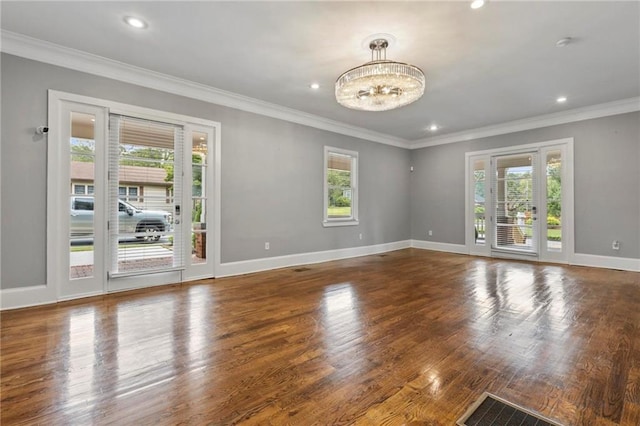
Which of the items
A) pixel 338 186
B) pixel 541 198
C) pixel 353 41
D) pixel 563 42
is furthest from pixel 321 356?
pixel 541 198

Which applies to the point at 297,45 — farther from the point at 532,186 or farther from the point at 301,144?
the point at 532,186

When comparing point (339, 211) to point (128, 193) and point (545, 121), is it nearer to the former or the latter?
point (128, 193)

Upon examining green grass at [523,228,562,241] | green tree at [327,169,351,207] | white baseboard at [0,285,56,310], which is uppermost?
green tree at [327,169,351,207]

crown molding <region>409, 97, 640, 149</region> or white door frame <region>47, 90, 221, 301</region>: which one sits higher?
crown molding <region>409, 97, 640, 149</region>

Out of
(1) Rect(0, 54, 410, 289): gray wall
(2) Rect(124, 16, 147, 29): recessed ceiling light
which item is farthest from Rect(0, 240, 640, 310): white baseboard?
(2) Rect(124, 16, 147, 29): recessed ceiling light

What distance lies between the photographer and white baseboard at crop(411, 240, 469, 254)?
7112 mm

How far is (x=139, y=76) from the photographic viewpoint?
3938 mm

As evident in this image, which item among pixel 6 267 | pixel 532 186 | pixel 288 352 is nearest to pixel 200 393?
pixel 288 352

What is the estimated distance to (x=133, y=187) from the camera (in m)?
3.93

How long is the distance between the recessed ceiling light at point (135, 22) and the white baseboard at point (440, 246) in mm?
7153

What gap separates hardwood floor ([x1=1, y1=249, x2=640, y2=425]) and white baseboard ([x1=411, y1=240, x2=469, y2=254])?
126 inches

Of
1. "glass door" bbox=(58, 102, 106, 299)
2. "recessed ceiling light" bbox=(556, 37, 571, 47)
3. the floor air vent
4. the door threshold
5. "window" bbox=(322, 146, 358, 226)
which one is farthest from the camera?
"window" bbox=(322, 146, 358, 226)

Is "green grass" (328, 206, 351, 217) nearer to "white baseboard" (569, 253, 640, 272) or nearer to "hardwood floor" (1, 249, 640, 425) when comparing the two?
"hardwood floor" (1, 249, 640, 425)

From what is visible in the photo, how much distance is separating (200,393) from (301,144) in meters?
4.69
